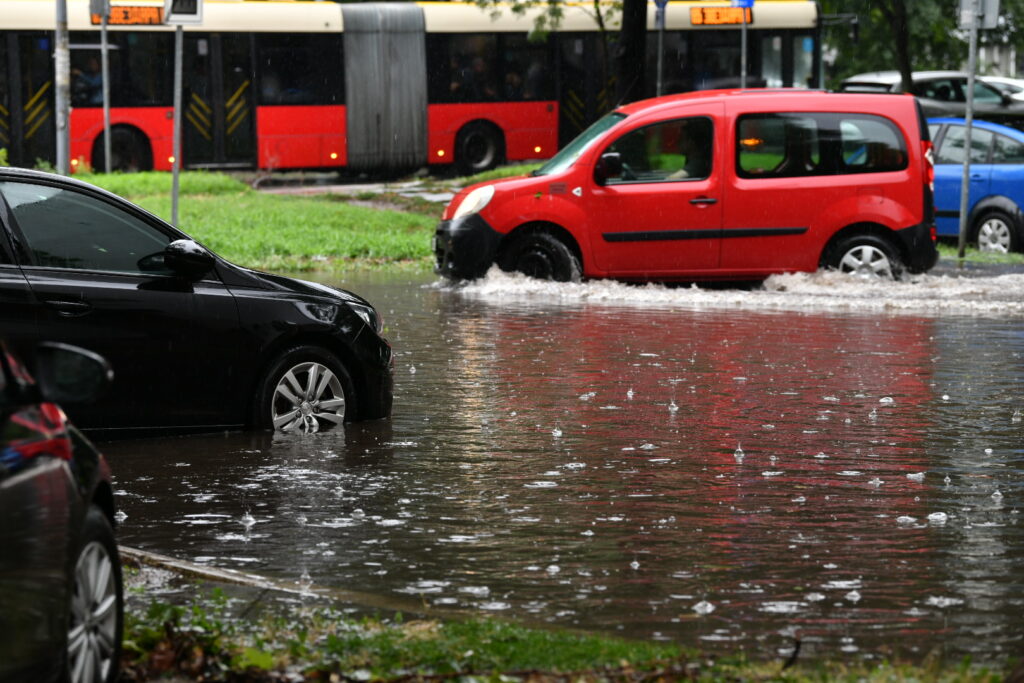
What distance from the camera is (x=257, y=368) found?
9359 millimetres

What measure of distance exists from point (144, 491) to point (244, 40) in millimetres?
26080

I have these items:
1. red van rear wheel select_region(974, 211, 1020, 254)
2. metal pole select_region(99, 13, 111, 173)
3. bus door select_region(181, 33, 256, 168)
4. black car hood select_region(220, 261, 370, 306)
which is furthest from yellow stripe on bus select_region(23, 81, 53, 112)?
black car hood select_region(220, 261, 370, 306)

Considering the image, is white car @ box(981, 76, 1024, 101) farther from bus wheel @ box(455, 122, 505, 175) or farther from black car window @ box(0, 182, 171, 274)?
black car window @ box(0, 182, 171, 274)

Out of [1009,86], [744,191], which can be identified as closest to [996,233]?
[744,191]

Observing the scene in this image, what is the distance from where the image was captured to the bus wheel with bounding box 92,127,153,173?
31859mm

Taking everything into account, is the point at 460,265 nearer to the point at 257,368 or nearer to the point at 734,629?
the point at 257,368

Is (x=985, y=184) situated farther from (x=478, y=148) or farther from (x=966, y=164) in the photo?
(x=478, y=148)

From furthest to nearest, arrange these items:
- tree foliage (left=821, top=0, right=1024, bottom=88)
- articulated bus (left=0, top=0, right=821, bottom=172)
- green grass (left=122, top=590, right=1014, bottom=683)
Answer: tree foliage (left=821, top=0, right=1024, bottom=88)
articulated bus (left=0, top=0, right=821, bottom=172)
green grass (left=122, top=590, right=1014, bottom=683)

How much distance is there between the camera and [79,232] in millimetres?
8852

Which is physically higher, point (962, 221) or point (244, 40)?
point (244, 40)

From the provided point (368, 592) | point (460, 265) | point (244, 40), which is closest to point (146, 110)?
point (244, 40)

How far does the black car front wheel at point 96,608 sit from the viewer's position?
181 inches

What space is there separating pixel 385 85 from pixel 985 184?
48.5 ft

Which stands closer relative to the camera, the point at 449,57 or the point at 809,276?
the point at 809,276
